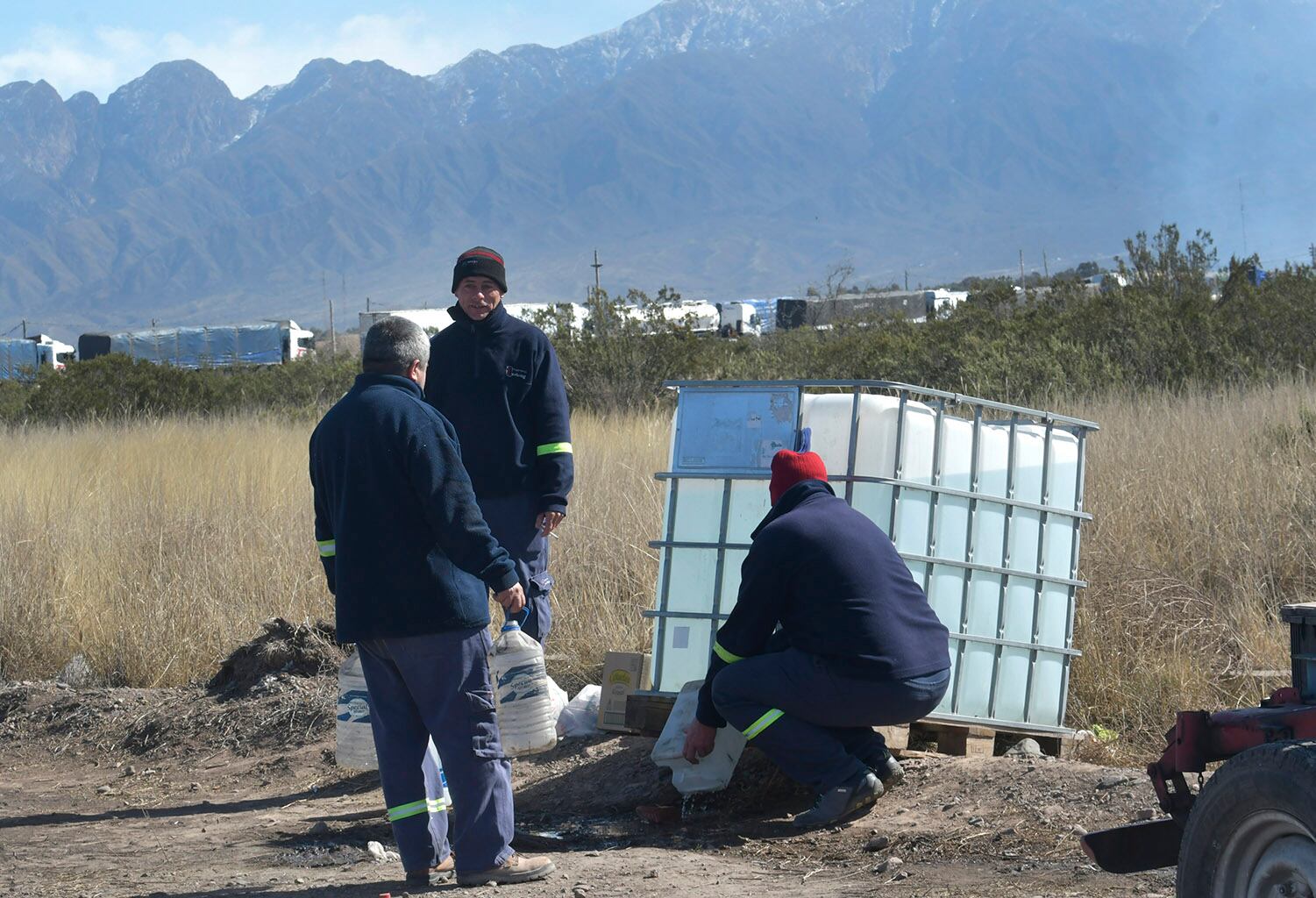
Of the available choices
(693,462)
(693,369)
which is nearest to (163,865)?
(693,462)

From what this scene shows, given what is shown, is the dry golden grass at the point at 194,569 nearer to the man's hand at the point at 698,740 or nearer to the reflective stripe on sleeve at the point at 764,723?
the man's hand at the point at 698,740

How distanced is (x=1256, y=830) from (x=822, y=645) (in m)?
2.14

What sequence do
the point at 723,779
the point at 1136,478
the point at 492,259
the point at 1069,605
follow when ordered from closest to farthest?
the point at 723,779, the point at 492,259, the point at 1069,605, the point at 1136,478

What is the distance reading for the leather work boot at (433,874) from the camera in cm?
489

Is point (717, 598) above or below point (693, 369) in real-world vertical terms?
below

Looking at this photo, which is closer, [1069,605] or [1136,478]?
[1069,605]

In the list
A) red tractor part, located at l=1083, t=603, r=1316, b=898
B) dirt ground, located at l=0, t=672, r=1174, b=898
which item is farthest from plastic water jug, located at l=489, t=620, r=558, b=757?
red tractor part, located at l=1083, t=603, r=1316, b=898

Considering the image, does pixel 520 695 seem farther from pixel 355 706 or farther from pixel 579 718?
pixel 579 718

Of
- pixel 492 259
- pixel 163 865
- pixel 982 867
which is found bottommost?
pixel 163 865

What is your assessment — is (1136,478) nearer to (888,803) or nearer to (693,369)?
(888,803)

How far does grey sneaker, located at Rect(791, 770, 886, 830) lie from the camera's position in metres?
5.36

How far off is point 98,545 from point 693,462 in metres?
5.65

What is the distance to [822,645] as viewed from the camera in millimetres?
5332

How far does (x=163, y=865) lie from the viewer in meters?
5.57
